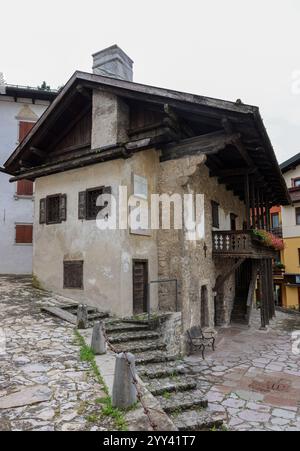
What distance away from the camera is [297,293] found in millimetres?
25062

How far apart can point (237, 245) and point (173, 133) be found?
4838mm

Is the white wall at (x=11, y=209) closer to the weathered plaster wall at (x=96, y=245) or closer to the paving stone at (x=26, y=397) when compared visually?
the weathered plaster wall at (x=96, y=245)

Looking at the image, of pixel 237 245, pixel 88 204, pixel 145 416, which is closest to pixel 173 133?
pixel 88 204

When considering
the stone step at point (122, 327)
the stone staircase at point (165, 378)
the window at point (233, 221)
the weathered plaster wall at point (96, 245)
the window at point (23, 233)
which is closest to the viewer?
the stone staircase at point (165, 378)

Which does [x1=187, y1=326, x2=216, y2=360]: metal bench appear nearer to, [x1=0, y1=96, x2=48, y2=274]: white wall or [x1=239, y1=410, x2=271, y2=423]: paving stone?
[x1=239, y1=410, x2=271, y2=423]: paving stone

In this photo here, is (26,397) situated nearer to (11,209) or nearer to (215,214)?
(215,214)

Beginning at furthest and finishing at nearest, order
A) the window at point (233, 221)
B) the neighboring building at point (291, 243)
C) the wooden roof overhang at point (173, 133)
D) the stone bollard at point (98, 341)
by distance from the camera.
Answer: the neighboring building at point (291, 243), the window at point (233, 221), the wooden roof overhang at point (173, 133), the stone bollard at point (98, 341)

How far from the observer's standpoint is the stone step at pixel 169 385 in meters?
5.43

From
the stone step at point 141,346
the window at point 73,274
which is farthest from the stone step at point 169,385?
the window at point 73,274

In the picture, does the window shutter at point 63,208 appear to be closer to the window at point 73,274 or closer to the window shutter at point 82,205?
the window shutter at point 82,205

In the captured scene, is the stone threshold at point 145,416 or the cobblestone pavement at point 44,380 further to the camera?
the cobblestone pavement at point 44,380

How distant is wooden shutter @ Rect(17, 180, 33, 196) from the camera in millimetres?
15883

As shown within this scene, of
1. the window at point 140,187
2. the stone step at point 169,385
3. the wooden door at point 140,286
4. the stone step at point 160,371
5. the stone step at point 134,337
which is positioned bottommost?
the stone step at point 169,385

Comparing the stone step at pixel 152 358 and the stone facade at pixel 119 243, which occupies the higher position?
the stone facade at pixel 119 243
